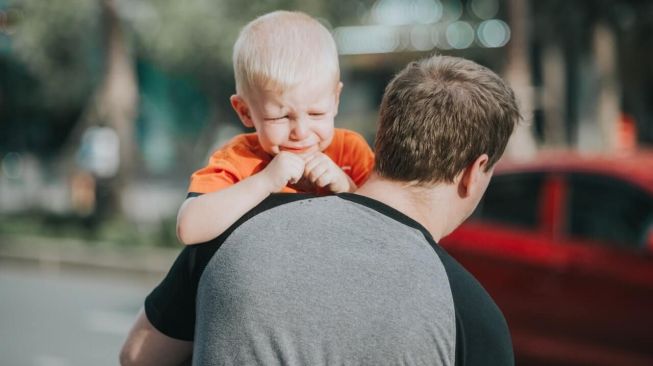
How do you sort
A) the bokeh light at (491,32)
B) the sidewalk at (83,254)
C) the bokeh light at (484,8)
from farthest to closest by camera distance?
the bokeh light at (491,32)
the bokeh light at (484,8)
the sidewalk at (83,254)

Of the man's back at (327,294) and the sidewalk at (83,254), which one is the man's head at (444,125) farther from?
the sidewalk at (83,254)

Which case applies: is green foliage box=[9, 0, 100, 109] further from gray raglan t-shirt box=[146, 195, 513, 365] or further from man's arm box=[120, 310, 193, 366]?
gray raglan t-shirt box=[146, 195, 513, 365]

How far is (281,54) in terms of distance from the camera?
178cm

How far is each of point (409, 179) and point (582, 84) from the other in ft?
72.9

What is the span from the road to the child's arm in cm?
589

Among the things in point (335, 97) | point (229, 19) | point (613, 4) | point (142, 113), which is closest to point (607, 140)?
point (613, 4)

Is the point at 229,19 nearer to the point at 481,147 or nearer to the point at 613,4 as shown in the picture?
the point at 613,4

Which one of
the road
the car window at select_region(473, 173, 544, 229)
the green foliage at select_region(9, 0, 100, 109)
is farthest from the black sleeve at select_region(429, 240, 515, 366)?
the green foliage at select_region(9, 0, 100, 109)

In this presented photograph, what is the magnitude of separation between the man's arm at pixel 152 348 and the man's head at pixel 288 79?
1.36ft

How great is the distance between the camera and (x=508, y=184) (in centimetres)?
571

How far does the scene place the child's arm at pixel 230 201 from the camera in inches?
66.0

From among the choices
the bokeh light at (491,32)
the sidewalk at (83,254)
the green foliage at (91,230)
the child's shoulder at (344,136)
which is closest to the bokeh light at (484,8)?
the bokeh light at (491,32)

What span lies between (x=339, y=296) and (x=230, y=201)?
0.99 ft

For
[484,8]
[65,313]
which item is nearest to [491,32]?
[484,8]
